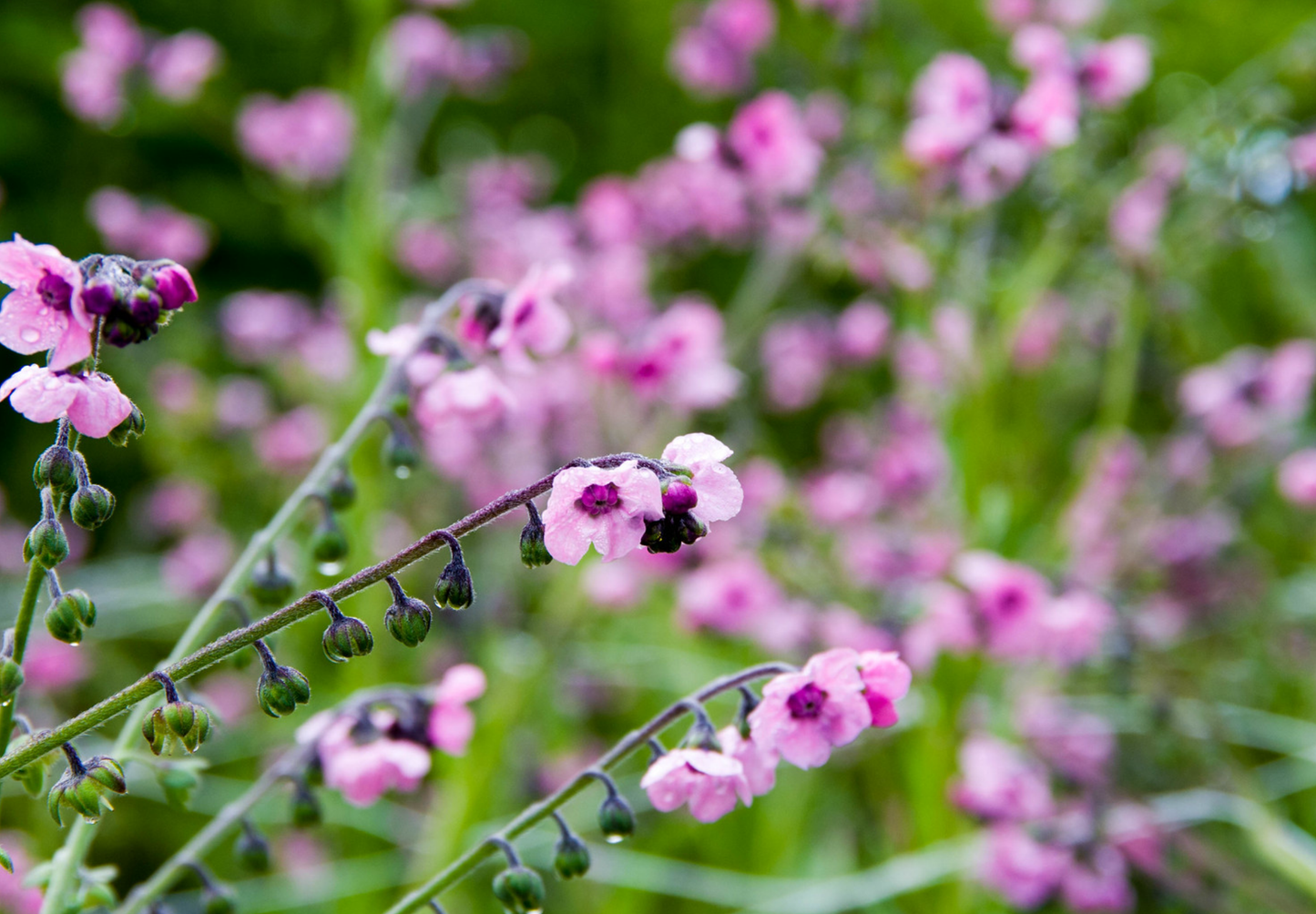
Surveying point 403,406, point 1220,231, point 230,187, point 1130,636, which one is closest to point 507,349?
point 403,406

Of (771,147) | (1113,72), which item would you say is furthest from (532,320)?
(1113,72)

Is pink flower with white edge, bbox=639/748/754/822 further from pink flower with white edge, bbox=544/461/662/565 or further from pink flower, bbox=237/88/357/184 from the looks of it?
pink flower, bbox=237/88/357/184

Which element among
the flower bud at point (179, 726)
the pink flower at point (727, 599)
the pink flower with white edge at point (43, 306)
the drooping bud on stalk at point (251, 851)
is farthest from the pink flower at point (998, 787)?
the pink flower with white edge at point (43, 306)

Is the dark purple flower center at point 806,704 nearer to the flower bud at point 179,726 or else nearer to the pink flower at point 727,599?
the flower bud at point 179,726

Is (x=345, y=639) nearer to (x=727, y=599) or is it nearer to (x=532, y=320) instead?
(x=532, y=320)

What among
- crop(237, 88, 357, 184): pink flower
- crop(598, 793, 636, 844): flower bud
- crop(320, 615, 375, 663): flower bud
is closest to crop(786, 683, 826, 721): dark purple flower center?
crop(598, 793, 636, 844): flower bud
